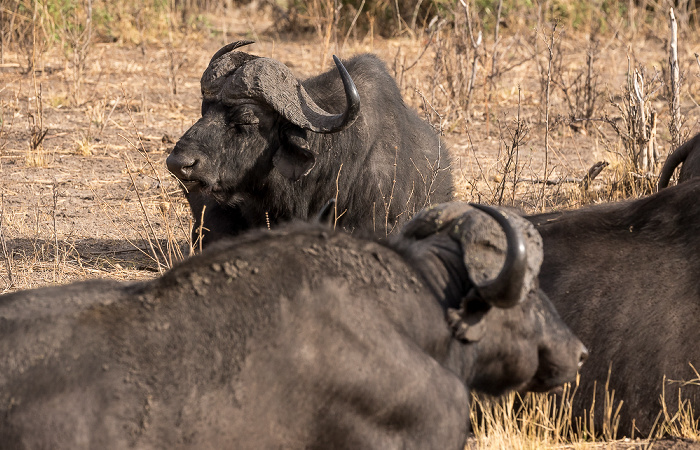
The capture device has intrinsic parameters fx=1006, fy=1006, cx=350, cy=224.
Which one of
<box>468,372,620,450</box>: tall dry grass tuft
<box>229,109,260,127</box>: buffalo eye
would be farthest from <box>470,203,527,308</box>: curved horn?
<box>229,109,260,127</box>: buffalo eye

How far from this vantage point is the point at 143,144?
1056 cm

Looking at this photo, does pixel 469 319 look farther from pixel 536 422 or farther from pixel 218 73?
pixel 218 73

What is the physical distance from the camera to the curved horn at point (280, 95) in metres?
6.84

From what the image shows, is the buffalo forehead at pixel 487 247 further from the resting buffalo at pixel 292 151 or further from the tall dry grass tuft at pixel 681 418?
the resting buffalo at pixel 292 151

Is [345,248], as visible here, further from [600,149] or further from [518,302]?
[600,149]

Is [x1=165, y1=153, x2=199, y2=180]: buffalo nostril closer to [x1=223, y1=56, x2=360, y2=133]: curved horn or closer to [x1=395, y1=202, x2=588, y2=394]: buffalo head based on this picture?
[x1=223, y1=56, x2=360, y2=133]: curved horn

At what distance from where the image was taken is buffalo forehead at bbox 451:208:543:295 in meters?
3.54

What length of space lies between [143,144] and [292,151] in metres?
3.98

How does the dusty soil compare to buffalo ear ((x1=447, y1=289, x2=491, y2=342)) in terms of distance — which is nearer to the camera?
buffalo ear ((x1=447, y1=289, x2=491, y2=342))

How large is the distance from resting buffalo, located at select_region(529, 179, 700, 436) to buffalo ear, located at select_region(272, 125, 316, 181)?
2500 mm

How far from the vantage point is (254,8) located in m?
19.2

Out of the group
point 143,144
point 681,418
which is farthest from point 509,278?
point 143,144

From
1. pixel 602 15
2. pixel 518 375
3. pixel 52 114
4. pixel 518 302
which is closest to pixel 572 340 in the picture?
pixel 518 375

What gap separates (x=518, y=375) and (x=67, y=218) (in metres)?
5.85
